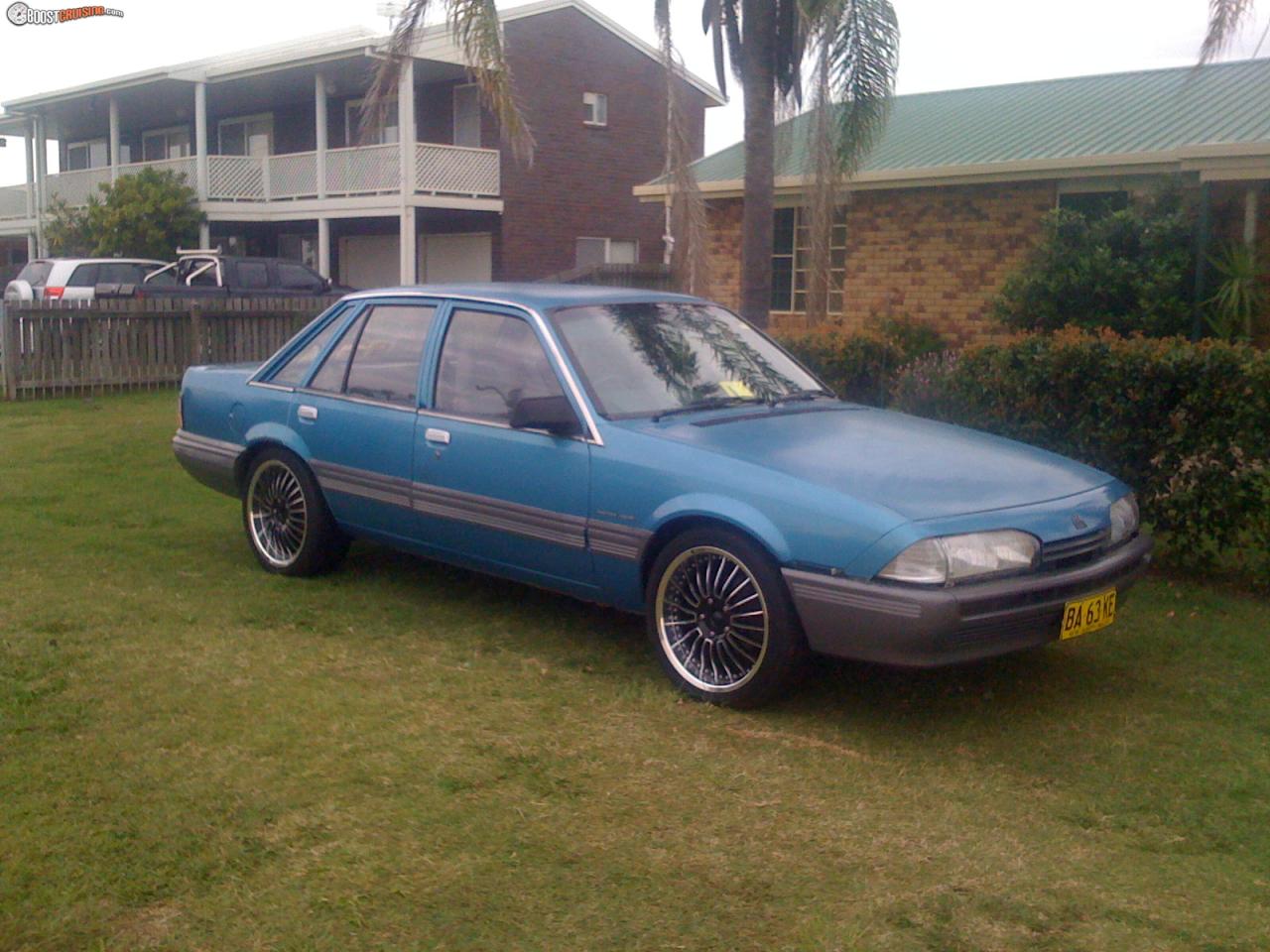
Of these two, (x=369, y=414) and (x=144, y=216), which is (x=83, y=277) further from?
(x=369, y=414)

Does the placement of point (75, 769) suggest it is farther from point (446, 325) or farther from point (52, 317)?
point (52, 317)

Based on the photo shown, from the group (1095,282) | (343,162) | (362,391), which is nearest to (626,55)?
(343,162)

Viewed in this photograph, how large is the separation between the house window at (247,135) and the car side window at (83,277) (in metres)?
9.92

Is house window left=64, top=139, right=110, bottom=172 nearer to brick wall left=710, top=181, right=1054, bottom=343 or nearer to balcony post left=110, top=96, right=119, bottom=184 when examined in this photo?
balcony post left=110, top=96, right=119, bottom=184

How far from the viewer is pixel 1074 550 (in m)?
5.15

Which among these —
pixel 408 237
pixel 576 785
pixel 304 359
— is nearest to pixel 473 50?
pixel 304 359

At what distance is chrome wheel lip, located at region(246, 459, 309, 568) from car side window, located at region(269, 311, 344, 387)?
44cm

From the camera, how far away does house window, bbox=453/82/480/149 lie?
2806cm

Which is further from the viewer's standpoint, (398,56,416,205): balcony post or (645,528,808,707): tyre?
(398,56,416,205): balcony post

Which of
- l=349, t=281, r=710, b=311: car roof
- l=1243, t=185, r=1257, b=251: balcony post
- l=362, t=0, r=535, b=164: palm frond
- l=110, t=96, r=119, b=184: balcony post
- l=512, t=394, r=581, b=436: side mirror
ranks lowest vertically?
l=512, t=394, r=581, b=436: side mirror

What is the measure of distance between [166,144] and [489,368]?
3158 cm

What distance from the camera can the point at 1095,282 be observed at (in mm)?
14117

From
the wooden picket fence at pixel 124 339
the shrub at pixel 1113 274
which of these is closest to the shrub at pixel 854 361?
the shrub at pixel 1113 274

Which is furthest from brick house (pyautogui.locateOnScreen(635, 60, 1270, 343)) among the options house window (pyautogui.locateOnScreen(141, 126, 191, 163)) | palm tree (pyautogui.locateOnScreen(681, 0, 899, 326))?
house window (pyautogui.locateOnScreen(141, 126, 191, 163))
